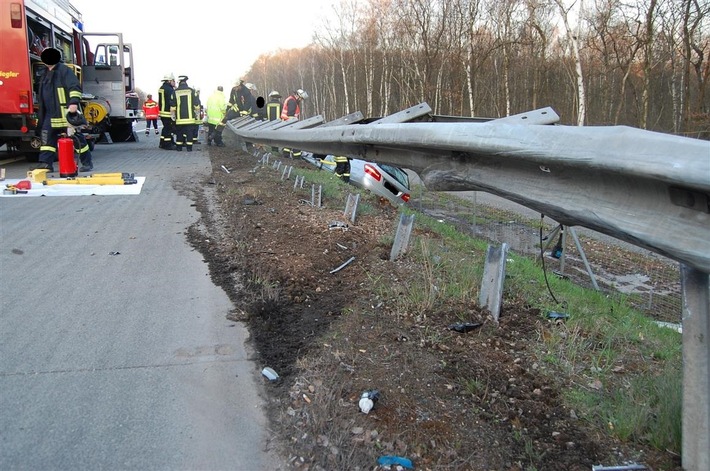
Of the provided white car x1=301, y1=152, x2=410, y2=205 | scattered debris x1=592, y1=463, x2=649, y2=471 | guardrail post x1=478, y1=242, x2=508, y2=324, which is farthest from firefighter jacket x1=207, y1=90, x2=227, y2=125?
scattered debris x1=592, y1=463, x2=649, y2=471

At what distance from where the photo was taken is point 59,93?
11.1 metres

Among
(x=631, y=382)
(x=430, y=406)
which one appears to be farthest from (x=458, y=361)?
(x=631, y=382)

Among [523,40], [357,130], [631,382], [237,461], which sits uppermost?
[523,40]

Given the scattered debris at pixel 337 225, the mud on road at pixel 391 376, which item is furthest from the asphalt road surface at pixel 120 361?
the scattered debris at pixel 337 225

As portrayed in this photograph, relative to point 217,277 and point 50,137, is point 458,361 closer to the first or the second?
point 217,277

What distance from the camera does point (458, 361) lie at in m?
3.04

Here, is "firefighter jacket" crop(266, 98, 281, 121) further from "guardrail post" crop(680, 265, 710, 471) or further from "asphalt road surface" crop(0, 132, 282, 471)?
"guardrail post" crop(680, 265, 710, 471)

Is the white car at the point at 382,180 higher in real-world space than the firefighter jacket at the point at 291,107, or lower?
lower

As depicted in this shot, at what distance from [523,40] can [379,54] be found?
13670 mm

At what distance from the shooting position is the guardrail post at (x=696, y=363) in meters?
2.00

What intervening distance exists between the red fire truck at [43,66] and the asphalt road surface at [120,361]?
6830mm

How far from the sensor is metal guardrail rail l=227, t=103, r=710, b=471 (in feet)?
5.78

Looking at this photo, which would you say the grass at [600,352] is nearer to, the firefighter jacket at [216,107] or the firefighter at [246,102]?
the firefighter at [246,102]

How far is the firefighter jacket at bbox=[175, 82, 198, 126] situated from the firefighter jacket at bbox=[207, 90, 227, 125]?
1348 mm
